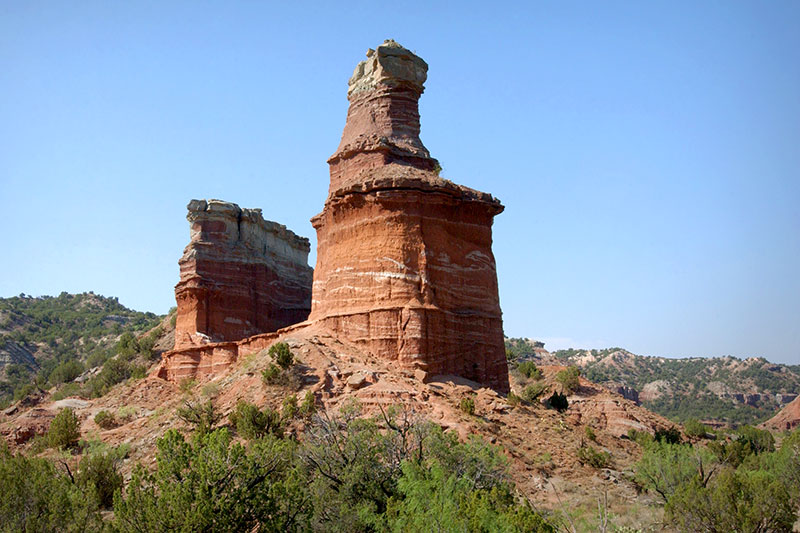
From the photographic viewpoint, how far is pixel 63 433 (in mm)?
30672

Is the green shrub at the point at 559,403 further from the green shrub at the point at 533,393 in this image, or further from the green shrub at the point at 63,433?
the green shrub at the point at 63,433

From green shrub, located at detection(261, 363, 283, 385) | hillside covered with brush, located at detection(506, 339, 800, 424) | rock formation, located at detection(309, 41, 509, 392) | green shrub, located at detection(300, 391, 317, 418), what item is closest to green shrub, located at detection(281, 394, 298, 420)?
green shrub, located at detection(300, 391, 317, 418)

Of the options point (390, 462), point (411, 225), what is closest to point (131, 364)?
point (411, 225)

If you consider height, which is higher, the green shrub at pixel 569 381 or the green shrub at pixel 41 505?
the green shrub at pixel 569 381

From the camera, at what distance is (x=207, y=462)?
17.2 meters

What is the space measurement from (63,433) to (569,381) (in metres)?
27.8

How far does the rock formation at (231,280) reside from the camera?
5084 centimetres

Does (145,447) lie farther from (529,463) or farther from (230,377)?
(529,463)

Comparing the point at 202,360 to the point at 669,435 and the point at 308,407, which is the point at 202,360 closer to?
the point at 308,407

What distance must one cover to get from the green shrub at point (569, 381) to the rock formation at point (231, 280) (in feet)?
66.6

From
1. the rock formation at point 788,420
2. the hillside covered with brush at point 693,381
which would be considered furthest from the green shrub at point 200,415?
the hillside covered with brush at point 693,381

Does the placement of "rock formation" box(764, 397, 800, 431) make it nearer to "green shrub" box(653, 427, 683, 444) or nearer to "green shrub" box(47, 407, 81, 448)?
"green shrub" box(653, 427, 683, 444)

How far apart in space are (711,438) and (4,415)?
40250 millimetres

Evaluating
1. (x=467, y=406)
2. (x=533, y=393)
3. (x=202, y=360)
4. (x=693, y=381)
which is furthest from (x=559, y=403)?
(x=693, y=381)
